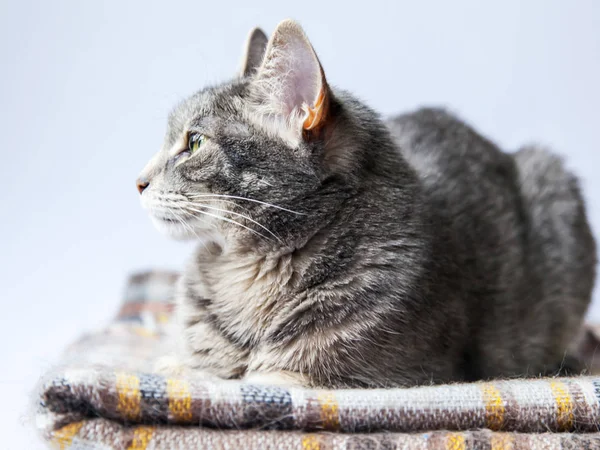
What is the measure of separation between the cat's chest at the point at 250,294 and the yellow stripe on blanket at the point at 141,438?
34cm

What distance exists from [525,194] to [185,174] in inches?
41.0

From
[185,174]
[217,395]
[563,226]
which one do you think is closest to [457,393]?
[217,395]

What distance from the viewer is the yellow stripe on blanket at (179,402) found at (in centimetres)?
→ 86

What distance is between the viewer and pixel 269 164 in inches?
44.4

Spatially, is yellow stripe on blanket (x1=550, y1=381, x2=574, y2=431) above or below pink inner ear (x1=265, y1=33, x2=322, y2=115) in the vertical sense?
below

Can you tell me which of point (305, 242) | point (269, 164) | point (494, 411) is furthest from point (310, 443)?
point (269, 164)

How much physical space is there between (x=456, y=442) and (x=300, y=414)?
0.71ft

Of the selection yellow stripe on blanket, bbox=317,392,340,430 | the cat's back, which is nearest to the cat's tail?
the cat's back

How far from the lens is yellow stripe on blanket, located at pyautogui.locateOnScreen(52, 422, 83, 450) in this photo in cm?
81

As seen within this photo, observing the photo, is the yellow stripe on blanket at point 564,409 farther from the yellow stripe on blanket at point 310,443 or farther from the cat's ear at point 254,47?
the cat's ear at point 254,47

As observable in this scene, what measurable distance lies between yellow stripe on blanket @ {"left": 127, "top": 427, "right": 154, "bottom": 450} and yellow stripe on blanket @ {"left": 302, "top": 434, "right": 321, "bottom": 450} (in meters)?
0.20

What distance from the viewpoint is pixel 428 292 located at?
3.86ft

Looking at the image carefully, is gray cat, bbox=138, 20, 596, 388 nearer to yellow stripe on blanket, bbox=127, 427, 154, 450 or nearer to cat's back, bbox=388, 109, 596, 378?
cat's back, bbox=388, 109, 596, 378

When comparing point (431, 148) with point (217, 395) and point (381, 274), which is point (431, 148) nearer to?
point (381, 274)
